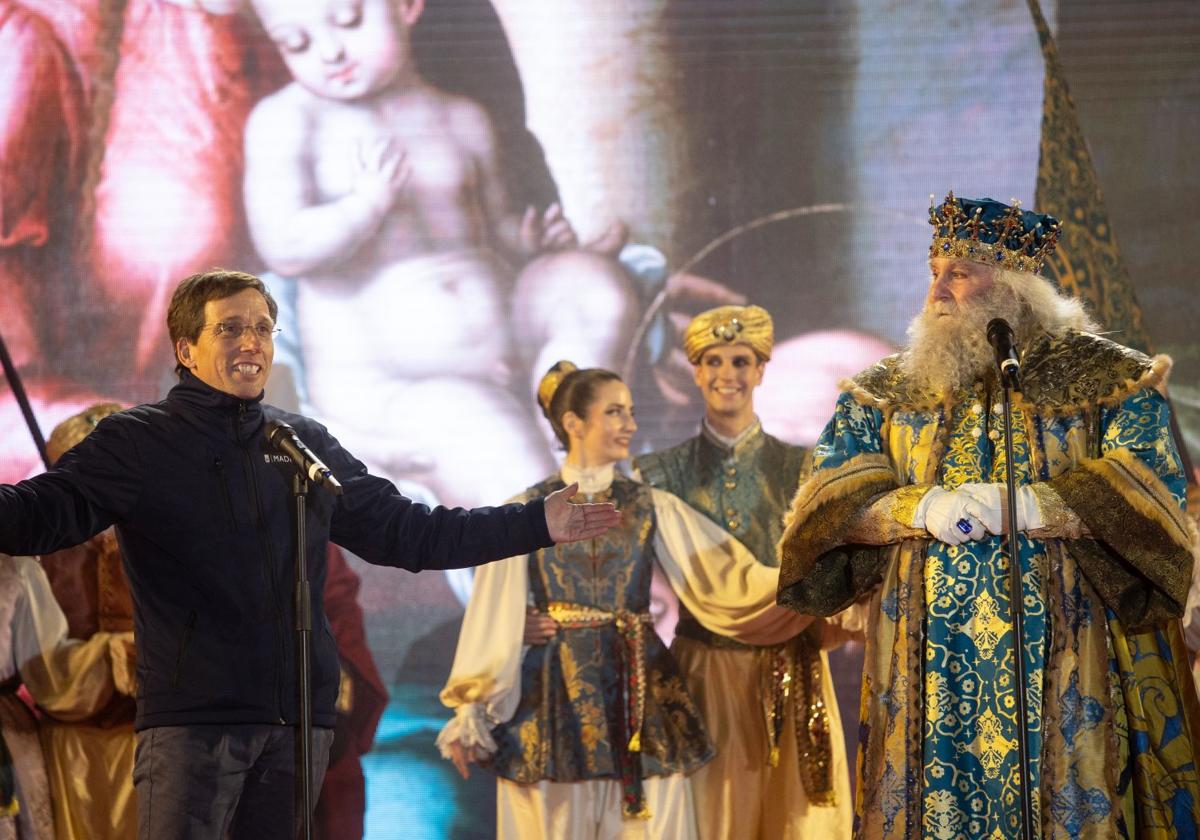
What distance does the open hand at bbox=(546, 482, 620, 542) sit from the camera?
11.8 ft

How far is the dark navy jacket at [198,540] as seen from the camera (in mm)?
3174

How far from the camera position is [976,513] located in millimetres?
3660

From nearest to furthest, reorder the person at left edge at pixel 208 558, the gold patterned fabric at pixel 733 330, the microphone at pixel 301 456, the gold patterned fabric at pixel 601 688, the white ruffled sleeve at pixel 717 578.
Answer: the microphone at pixel 301 456 → the person at left edge at pixel 208 558 → the gold patterned fabric at pixel 601 688 → the white ruffled sleeve at pixel 717 578 → the gold patterned fabric at pixel 733 330

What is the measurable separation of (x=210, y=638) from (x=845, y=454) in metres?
1.72

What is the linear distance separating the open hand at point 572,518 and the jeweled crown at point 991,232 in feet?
4.12

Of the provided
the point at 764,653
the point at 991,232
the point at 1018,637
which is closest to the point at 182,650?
the point at 1018,637

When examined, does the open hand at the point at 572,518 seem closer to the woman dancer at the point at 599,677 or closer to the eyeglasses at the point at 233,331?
the eyeglasses at the point at 233,331

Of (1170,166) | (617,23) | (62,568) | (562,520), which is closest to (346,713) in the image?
(62,568)

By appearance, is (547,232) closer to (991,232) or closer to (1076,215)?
(1076,215)

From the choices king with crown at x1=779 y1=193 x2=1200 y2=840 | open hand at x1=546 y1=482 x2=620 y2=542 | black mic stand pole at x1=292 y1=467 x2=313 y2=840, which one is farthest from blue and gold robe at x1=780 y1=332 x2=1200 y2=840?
black mic stand pole at x1=292 y1=467 x2=313 y2=840

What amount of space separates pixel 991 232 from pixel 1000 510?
84 centimetres

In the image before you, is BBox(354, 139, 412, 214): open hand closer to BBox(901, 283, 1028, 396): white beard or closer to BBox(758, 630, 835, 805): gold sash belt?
BBox(758, 630, 835, 805): gold sash belt

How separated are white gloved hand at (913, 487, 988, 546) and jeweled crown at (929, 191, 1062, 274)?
2.39 ft

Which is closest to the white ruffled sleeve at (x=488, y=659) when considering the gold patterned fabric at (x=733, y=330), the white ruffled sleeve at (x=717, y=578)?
the white ruffled sleeve at (x=717, y=578)
